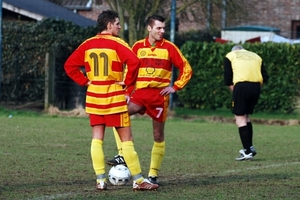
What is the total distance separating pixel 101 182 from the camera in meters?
8.73

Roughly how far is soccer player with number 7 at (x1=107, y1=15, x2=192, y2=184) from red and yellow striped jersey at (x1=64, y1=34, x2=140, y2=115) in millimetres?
994

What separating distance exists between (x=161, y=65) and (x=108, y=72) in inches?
46.8

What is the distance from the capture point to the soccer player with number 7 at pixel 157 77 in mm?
9656

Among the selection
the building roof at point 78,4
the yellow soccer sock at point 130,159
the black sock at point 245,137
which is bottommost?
the black sock at point 245,137

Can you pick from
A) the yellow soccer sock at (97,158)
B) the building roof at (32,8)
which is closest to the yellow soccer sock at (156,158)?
the yellow soccer sock at (97,158)

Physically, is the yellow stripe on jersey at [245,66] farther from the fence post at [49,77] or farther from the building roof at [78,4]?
the building roof at [78,4]

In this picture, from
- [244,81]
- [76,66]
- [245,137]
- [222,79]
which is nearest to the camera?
[76,66]

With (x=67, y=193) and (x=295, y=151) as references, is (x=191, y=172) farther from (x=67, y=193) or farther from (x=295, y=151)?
(x=295, y=151)

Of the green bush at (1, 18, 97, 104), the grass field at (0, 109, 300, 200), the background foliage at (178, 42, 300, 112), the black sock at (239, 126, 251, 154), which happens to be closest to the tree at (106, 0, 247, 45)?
the background foliage at (178, 42, 300, 112)

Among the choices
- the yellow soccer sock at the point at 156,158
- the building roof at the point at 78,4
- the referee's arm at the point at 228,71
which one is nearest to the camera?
the yellow soccer sock at the point at 156,158

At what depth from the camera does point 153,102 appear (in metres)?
9.75

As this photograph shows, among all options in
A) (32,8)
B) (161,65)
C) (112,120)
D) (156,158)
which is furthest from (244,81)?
(32,8)

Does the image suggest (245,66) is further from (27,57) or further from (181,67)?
(27,57)

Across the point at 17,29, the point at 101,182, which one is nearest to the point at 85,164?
the point at 101,182
